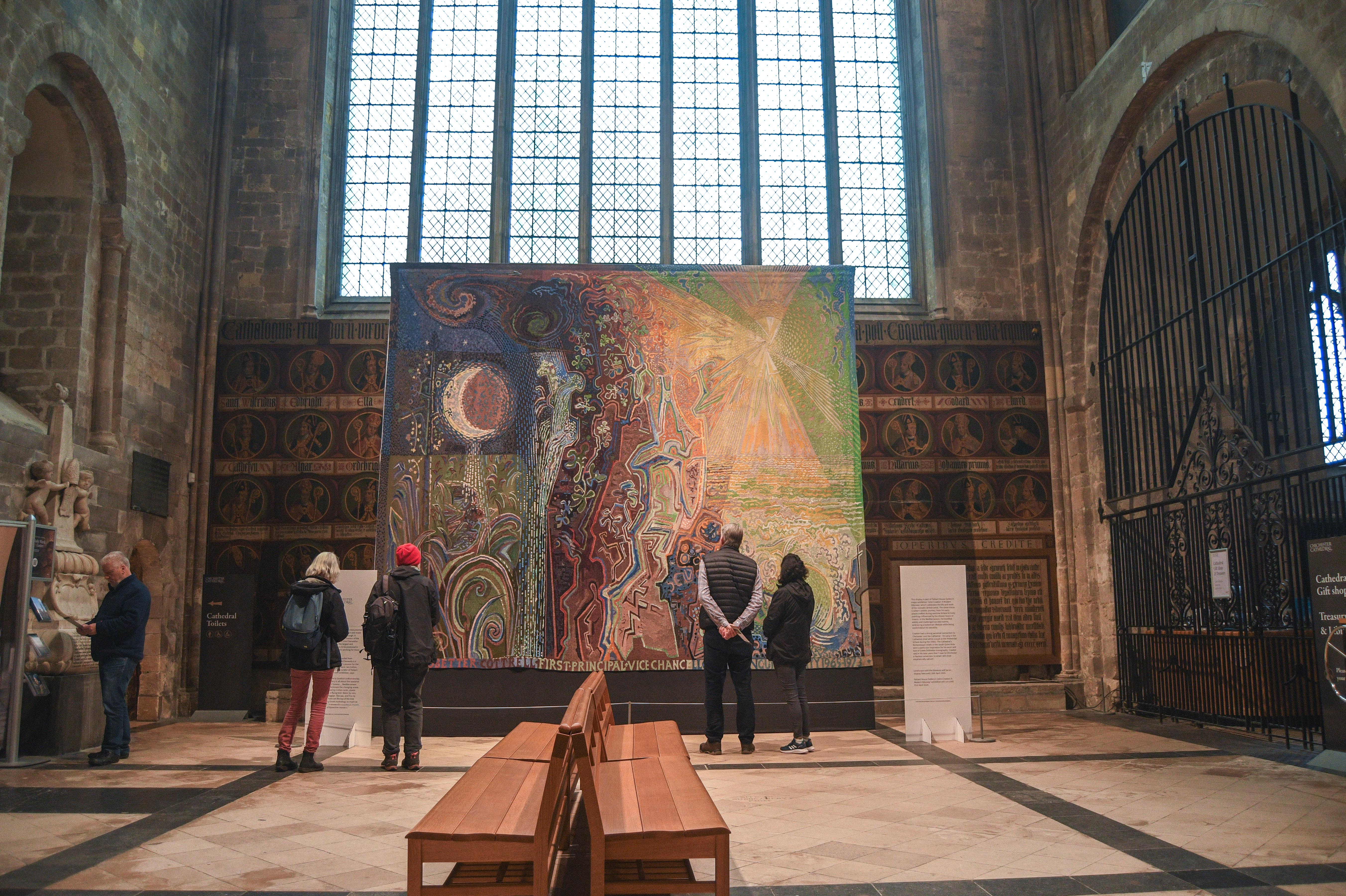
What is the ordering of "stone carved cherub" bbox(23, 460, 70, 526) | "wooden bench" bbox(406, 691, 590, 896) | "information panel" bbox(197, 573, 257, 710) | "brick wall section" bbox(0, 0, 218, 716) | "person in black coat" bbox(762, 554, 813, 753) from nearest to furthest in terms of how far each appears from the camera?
"wooden bench" bbox(406, 691, 590, 896)
"person in black coat" bbox(762, 554, 813, 753)
"stone carved cherub" bbox(23, 460, 70, 526)
"brick wall section" bbox(0, 0, 218, 716)
"information panel" bbox(197, 573, 257, 710)

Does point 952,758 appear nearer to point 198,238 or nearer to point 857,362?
point 857,362

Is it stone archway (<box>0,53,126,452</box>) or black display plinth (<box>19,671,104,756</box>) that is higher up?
stone archway (<box>0,53,126,452</box>)

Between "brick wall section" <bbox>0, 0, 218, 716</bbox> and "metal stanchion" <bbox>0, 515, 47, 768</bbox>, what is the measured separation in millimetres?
1393

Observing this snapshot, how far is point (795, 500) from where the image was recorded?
9906mm

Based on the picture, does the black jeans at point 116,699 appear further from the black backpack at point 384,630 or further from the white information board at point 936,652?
the white information board at point 936,652

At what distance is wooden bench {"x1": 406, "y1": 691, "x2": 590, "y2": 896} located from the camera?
3.34 meters

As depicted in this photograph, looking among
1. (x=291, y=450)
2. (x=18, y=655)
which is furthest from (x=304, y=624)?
(x=291, y=450)

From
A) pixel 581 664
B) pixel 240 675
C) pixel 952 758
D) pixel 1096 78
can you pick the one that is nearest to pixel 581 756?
pixel 952 758

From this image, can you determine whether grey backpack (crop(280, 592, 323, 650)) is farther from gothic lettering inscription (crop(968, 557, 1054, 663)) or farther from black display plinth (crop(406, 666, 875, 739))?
gothic lettering inscription (crop(968, 557, 1054, 663))

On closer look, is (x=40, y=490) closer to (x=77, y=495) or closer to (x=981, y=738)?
(x=77, y=495)

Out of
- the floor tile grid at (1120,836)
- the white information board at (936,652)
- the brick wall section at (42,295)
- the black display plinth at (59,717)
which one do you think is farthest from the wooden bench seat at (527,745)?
the brick wall section at (42,295)

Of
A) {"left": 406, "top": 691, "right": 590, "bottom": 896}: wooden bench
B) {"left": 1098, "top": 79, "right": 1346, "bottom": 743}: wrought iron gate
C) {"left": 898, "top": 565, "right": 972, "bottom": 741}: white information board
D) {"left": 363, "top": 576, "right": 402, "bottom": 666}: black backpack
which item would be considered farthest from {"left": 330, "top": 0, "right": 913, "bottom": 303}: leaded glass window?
{"left": 406, "top": 691, "right": 590, "bottom": 896}: wooden bench

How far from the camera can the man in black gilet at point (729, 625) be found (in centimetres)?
803

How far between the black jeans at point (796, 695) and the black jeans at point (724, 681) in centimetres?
28
